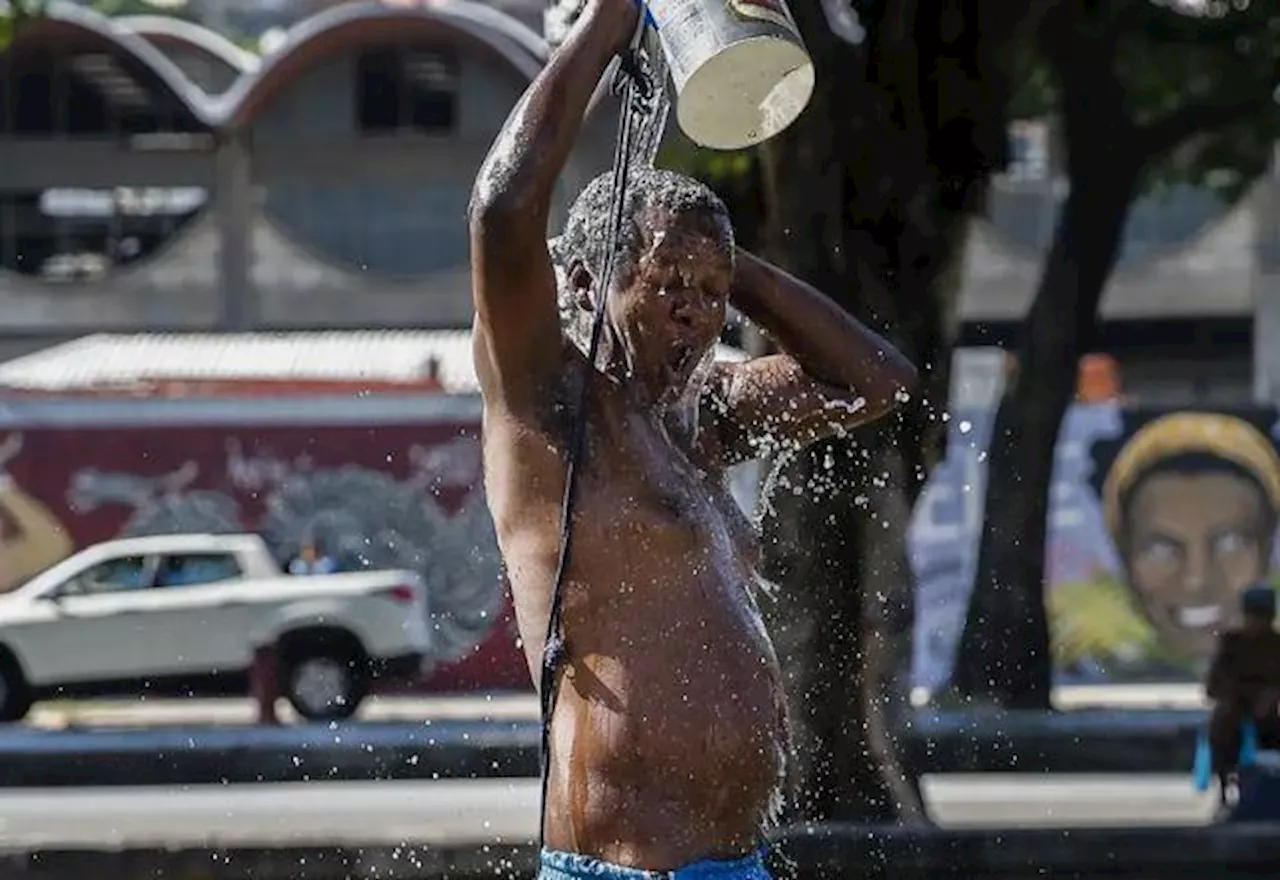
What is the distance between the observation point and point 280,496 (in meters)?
21.6

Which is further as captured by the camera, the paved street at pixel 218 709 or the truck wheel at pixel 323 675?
the paved street at pixel 218 709

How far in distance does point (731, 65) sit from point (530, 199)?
11.9 inches

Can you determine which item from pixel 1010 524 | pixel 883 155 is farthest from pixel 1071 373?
pixel 883 155

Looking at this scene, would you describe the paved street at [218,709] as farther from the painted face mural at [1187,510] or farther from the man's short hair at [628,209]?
the man's short hair at [628,209]

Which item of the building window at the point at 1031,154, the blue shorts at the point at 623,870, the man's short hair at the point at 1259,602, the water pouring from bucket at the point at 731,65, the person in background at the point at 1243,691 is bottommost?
the person in background at the point at 1243,691

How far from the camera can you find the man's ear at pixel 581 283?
348cm

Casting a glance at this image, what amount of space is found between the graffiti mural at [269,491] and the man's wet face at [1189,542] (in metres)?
5.97

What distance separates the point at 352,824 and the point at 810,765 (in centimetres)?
438

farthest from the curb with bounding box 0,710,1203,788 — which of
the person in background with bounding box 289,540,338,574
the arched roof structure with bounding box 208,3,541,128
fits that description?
the arched roof structure with bounding box 208,3,541,128

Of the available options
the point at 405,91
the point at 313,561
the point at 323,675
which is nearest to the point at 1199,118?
the point at 323,675

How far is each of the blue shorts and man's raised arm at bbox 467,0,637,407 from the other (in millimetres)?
574

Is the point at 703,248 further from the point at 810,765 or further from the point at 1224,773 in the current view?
the point at 1224,773

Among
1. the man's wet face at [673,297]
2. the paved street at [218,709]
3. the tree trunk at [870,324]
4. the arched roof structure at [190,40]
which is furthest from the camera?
the arched roof structure at [190,40]

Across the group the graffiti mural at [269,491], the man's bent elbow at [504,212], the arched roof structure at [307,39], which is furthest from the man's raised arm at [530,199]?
the arched roof structure at [307,39]
